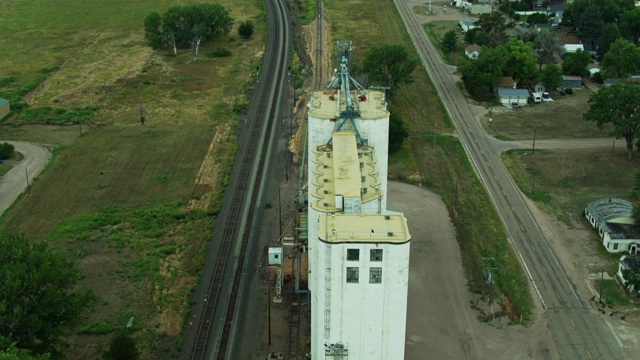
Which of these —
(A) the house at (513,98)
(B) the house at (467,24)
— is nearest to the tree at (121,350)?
(A) the house at (513,98)

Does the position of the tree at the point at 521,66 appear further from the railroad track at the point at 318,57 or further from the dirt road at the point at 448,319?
the dirt road at the point at 448,319

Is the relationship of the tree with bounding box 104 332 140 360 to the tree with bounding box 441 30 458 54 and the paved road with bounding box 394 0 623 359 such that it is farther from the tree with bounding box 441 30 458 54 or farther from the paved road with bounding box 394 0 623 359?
the tree with bounding box 441 30 458 54

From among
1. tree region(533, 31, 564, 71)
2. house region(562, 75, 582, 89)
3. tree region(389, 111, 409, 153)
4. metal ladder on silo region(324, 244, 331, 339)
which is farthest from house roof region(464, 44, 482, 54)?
metal ladder on silo region(324, 244, 331, 339)

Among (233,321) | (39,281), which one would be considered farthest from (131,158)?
(39,281)

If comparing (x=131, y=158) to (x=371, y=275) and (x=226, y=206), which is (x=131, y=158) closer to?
(x=226, y=206)

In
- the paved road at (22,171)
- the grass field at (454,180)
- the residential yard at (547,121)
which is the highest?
A: the paved road at (22,171)

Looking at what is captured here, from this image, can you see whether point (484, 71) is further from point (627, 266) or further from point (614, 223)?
point (627, 266)

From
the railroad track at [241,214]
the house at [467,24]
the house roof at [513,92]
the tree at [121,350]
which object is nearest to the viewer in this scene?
the tree at [121,350]
